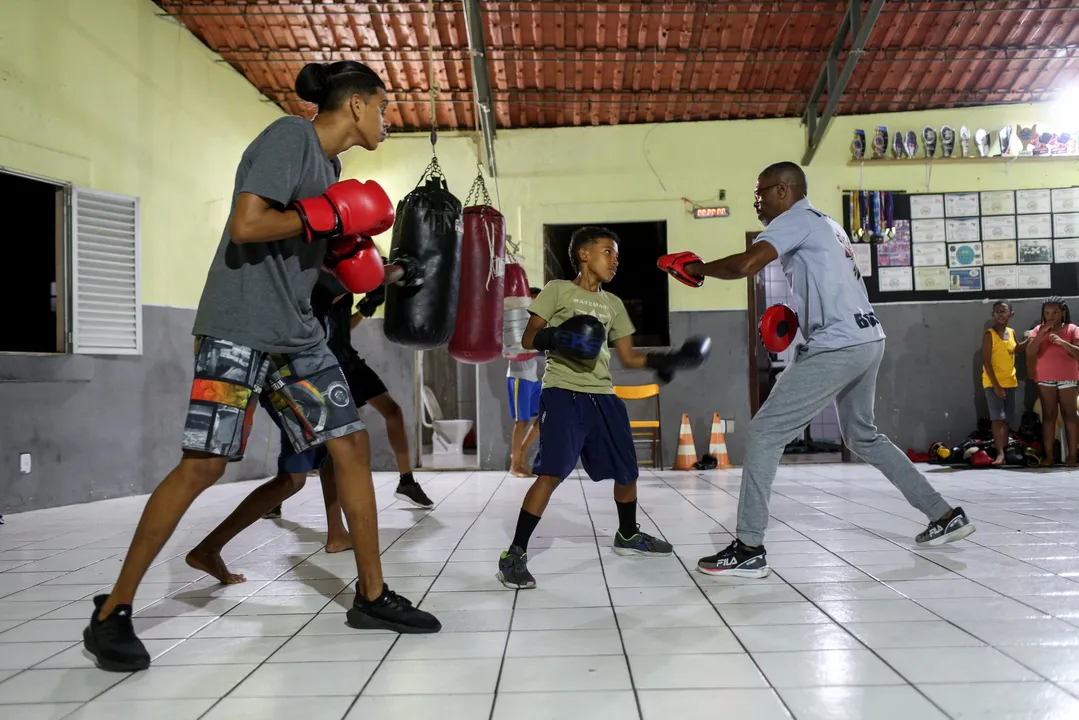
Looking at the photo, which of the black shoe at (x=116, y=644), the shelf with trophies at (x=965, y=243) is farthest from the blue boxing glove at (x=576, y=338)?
the shelf with trophies at (x=965, y=243)

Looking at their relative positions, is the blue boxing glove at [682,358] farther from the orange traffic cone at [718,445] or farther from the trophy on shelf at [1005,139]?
the trophy on shelf at [1005,139]

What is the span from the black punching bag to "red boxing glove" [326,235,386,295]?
2.84ft

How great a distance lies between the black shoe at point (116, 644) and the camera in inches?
75.7

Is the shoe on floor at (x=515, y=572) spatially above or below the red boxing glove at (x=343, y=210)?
below

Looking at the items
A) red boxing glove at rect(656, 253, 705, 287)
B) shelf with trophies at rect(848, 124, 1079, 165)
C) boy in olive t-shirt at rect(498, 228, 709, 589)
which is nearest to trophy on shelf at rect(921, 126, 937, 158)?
shelf with trophies at rect(848, 124, 1079, 165)

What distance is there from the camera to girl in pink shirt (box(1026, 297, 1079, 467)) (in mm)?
6938

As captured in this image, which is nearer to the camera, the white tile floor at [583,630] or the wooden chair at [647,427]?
the white tile floor at [583,630]

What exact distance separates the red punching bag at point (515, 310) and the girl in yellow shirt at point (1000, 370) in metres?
4.40

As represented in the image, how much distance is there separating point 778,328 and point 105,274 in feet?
16.1

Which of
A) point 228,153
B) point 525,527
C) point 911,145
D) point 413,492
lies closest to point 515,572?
point 525,527

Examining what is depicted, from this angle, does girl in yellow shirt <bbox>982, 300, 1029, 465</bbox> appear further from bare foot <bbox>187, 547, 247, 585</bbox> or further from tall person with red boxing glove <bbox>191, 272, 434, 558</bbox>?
bare foot <bbox>187, 547, 247, 585</bbox>

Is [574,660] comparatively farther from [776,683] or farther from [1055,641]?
[1055,641]

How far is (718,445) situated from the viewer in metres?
7.49

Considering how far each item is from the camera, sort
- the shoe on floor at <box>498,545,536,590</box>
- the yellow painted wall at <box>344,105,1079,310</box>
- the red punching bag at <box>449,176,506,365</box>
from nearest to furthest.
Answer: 1. the shoe on floor at <box>498,545,536,590</box>
2. the red punching bag at <box>449,176,506,365</box>
3. the yellow painted wall at <box>344,105,1079,310</box>
